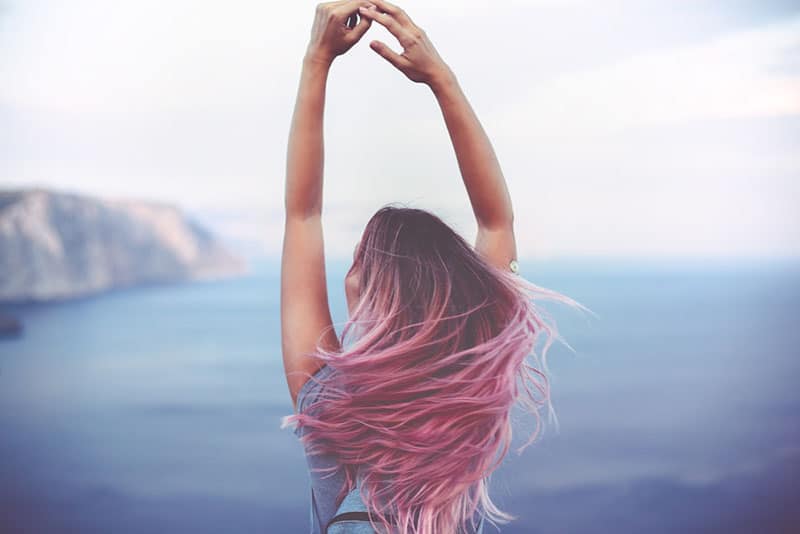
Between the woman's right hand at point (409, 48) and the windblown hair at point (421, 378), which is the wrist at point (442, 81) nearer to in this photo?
the woman's right hand at point (409, 48)

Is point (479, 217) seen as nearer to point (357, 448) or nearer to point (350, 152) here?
point (357, 448)

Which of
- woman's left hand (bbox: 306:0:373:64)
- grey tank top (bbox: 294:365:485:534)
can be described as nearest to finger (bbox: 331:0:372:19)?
woman's left hand (bbox: 306:0:373:64)

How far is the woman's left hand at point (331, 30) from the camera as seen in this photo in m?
0.85

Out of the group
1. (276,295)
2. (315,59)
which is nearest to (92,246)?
(276,295)

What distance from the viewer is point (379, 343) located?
789 millimetres

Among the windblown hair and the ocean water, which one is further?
the ocean water

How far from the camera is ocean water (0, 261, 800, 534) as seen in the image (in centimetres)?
198

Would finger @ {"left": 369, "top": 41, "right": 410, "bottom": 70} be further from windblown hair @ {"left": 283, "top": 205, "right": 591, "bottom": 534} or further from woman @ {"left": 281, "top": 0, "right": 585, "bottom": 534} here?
windblown hair @ {"left": 283, "top": 205, "right": 591, "bottom": 534}

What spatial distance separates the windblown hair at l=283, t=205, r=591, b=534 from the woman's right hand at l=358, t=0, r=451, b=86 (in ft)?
0.63

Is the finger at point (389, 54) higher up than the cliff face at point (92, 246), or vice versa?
the finger at point (389, 54)

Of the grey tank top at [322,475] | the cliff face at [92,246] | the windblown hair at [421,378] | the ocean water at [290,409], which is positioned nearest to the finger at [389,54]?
the windblown hair at [421,378]

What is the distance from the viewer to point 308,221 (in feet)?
2.82

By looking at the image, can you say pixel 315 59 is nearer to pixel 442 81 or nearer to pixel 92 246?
pixel 442 81

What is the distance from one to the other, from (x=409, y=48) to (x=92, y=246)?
5.52 ft
